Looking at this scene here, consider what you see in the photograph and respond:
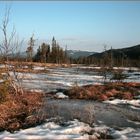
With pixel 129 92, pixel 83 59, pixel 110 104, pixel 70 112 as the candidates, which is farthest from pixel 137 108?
pixel 83 59

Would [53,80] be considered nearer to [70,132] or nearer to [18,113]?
[18,113]

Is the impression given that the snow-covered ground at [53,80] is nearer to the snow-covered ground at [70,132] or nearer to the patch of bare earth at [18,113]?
the patch of bare earth at [18,113]

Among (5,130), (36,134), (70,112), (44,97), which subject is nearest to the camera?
(36,134)

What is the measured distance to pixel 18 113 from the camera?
44.2ft

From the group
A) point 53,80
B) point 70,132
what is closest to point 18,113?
point 70,132

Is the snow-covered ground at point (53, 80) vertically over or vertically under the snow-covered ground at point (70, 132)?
over

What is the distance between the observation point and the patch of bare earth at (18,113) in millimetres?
11491

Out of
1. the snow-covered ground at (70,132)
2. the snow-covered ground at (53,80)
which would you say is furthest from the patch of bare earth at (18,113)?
the snow-covered ground at (53,80)

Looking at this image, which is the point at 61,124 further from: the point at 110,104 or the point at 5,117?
the point at 110,104

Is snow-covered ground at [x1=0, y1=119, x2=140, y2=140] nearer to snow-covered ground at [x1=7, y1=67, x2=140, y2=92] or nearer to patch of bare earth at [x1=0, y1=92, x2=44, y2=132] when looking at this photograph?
patch of bare earth at [x1=0, y1=92, x2=44, y2=132]

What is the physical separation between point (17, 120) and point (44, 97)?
729 centimetres

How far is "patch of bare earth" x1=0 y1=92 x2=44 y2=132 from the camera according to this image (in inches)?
452

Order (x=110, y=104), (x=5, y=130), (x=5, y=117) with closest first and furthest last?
1. (x=5, y=130)
2. (x=5, y=117)
3. (x=110, y=104)

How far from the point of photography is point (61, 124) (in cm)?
1145
